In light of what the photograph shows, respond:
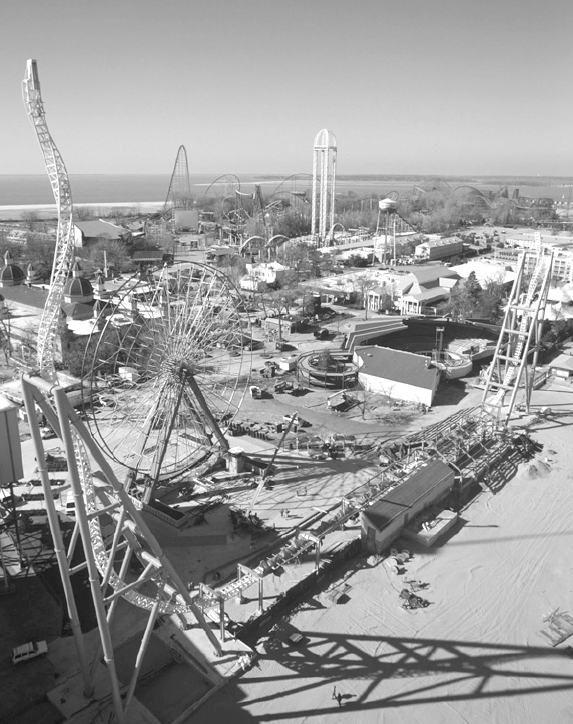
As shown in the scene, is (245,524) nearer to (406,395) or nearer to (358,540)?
(358,540)

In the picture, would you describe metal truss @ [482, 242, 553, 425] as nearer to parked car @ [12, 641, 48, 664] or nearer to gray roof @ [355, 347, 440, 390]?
gray roof @ [355, 347, 440, 390]

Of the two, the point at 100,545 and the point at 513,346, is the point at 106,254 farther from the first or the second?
the point at 100,545

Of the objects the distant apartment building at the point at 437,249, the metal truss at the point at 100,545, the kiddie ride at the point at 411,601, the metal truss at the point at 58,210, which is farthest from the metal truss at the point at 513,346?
the distant apartment building at the point at 437,249

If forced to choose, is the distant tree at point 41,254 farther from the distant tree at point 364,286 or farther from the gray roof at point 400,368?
the gray roof at point 400,368

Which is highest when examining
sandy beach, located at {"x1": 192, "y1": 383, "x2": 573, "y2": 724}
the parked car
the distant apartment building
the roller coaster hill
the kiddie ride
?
the distant apartment building

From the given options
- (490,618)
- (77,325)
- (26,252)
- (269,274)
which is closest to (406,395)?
(490,618)

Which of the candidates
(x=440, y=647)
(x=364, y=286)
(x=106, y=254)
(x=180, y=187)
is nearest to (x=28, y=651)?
(x=440, y=647)

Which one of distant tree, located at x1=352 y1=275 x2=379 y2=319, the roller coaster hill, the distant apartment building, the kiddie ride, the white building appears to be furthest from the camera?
the distant apartment building

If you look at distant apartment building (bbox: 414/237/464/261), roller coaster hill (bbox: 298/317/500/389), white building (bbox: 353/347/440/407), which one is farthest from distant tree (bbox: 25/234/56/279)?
distant apartment building (bbox: 414/237/464/261)
